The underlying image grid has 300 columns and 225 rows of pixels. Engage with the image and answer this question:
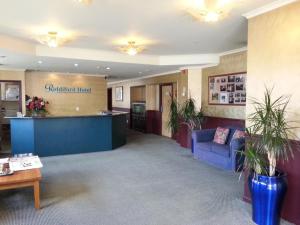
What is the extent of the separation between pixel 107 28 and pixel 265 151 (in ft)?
10.3

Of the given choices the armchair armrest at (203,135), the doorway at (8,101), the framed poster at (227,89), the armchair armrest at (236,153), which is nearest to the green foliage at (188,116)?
the framed poster at (227,89)

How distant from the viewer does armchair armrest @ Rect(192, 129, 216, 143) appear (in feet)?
19.8

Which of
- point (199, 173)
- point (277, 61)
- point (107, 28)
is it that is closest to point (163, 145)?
point (199, 173)

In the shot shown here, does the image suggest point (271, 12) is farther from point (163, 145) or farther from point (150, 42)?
point (163, 145)

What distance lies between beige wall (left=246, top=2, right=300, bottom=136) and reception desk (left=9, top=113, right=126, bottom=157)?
14.5 ft

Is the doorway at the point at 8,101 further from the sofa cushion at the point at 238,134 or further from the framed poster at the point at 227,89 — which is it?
the sofa cushion at the point at 238,134

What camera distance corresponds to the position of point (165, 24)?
13.3ft

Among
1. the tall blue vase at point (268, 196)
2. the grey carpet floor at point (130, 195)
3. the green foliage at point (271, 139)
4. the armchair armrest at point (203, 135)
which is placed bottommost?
the grey carpet floor at point (130, 195)

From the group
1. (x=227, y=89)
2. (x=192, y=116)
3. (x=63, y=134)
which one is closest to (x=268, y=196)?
(x=227, y=89)

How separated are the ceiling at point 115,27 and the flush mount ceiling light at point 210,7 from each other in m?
0.14

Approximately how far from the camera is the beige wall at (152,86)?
806 centimetres

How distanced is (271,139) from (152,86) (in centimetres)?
768

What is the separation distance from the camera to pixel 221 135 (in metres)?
5.79

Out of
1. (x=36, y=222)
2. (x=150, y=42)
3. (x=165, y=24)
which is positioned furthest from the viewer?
(x=150, y=42)
